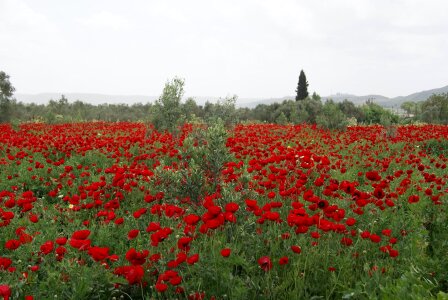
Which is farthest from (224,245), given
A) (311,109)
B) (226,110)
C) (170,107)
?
(311,109)

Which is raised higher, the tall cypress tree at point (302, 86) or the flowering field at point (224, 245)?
the tall cypress tree at point (302, 86)

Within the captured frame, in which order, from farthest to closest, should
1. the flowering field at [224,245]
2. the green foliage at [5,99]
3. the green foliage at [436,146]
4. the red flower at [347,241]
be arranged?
the green foliage at [5,99] < the green foliage at [436,146] < the red flower at [347,241] < the flowering field at [224,245]

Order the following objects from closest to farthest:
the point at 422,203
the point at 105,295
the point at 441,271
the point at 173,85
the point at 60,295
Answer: the point at 60,295 → the point at 105,295 → the point at 441,271 → the point at 422,203 → the point at 173,85

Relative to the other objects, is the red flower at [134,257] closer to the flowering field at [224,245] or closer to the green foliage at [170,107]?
the flowering field at [224,245]

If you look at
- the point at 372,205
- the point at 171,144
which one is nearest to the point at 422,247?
the point at 372,205

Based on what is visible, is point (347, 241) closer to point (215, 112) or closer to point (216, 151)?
point (216, 151)

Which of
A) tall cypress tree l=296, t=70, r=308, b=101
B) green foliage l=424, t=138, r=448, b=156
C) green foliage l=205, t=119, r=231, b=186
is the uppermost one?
tall cypress tree l=296, t=70, r=308, b=101

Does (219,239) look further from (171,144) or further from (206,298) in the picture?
(171,144)

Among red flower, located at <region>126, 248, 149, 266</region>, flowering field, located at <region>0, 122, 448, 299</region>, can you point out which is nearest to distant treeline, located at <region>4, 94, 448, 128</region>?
flowering field, located at <region>0, 122, 448, 299</region>

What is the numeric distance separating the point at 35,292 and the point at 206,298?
1556 millimetres

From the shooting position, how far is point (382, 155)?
10.9 metres

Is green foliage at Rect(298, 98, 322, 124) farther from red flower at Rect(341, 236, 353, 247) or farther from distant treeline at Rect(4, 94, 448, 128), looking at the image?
red flower at Rect(341, 236, 353, 247)

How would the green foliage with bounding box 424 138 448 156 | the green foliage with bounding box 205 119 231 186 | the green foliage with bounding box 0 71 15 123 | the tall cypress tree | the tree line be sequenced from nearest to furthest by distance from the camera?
the green foliage with bounding box 205 119 231 186, the green foliage with bounding box 424 138 448 156, the tree line, the green foliage with bounding box 0 71 15 123, the tall cypress tree

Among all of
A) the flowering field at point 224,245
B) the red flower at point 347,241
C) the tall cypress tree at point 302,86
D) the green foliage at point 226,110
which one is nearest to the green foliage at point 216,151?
the flowering field at point 224,245
